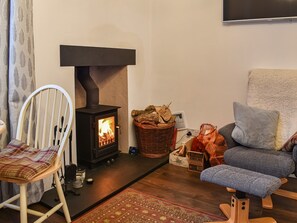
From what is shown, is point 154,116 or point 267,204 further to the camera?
point 154,116

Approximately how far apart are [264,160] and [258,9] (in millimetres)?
1631

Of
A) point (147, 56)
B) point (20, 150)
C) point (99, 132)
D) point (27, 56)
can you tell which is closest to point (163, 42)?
point (147, 56)

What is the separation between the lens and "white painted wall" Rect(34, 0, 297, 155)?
2.74 meters

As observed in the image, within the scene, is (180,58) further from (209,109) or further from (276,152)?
(276,152)

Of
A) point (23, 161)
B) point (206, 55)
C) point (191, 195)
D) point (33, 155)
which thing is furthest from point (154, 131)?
point (23, 161)

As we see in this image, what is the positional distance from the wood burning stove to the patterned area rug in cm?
71

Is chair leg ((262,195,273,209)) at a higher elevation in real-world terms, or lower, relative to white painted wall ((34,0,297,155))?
lower

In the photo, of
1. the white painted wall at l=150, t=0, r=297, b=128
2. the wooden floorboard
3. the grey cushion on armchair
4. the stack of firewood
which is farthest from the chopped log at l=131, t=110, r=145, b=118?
the grey cushion on armchair

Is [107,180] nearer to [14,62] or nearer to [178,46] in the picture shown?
[14,62]

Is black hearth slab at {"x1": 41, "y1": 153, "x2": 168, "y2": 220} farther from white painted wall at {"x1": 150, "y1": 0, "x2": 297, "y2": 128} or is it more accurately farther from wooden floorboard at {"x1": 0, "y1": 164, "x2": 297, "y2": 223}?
white painted wall at {"x1": 150, "y1": 0, "x2": 297, "y2": 128}

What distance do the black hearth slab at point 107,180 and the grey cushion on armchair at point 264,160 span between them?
0.95m

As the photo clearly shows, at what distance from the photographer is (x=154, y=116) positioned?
3400mm

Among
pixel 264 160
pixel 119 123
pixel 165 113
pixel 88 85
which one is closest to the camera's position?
pixel 264 160

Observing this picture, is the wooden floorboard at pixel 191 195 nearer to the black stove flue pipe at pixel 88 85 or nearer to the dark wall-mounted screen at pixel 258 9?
the black stove flue pipe at pixel 88 85
